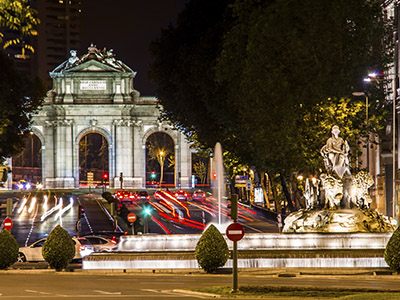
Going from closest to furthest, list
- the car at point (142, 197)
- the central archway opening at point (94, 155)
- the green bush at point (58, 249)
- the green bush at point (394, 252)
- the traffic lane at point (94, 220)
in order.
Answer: the green bush at point (394, 252)
the green bush at point (58, 249)
the traffic lane at point (94, 220)
the car at point (142, 197)
the central archway opening at point (94, 155)

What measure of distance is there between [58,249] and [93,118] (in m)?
95.1

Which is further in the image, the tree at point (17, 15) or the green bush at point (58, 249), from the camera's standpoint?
the green bush at point (58, 249)

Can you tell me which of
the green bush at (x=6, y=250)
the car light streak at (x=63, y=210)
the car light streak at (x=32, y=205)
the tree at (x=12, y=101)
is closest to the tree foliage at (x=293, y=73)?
the tree at (x=12, y=101)

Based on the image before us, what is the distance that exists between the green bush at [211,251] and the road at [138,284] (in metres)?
0.47

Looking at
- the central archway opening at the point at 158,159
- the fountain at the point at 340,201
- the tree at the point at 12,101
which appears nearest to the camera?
the fountain at the point at 340,201

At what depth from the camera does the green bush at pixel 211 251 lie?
93.1ft

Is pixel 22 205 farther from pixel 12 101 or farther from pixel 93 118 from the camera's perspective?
pixel 93 118

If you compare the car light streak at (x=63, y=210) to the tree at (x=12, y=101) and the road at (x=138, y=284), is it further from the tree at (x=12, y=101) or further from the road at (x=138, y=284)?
the road at (x=138, y=284)

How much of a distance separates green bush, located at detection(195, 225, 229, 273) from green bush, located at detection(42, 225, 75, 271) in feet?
18.8

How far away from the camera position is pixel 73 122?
125562 millimetres

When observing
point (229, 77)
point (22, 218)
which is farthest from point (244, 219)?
point (229, 77)

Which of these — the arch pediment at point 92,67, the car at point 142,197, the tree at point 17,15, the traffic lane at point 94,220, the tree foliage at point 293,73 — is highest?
the arch pediment at point 92,67

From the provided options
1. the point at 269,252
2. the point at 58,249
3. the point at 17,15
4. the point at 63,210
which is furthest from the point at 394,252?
the point at 63,210

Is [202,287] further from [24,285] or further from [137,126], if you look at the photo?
[137,126]
